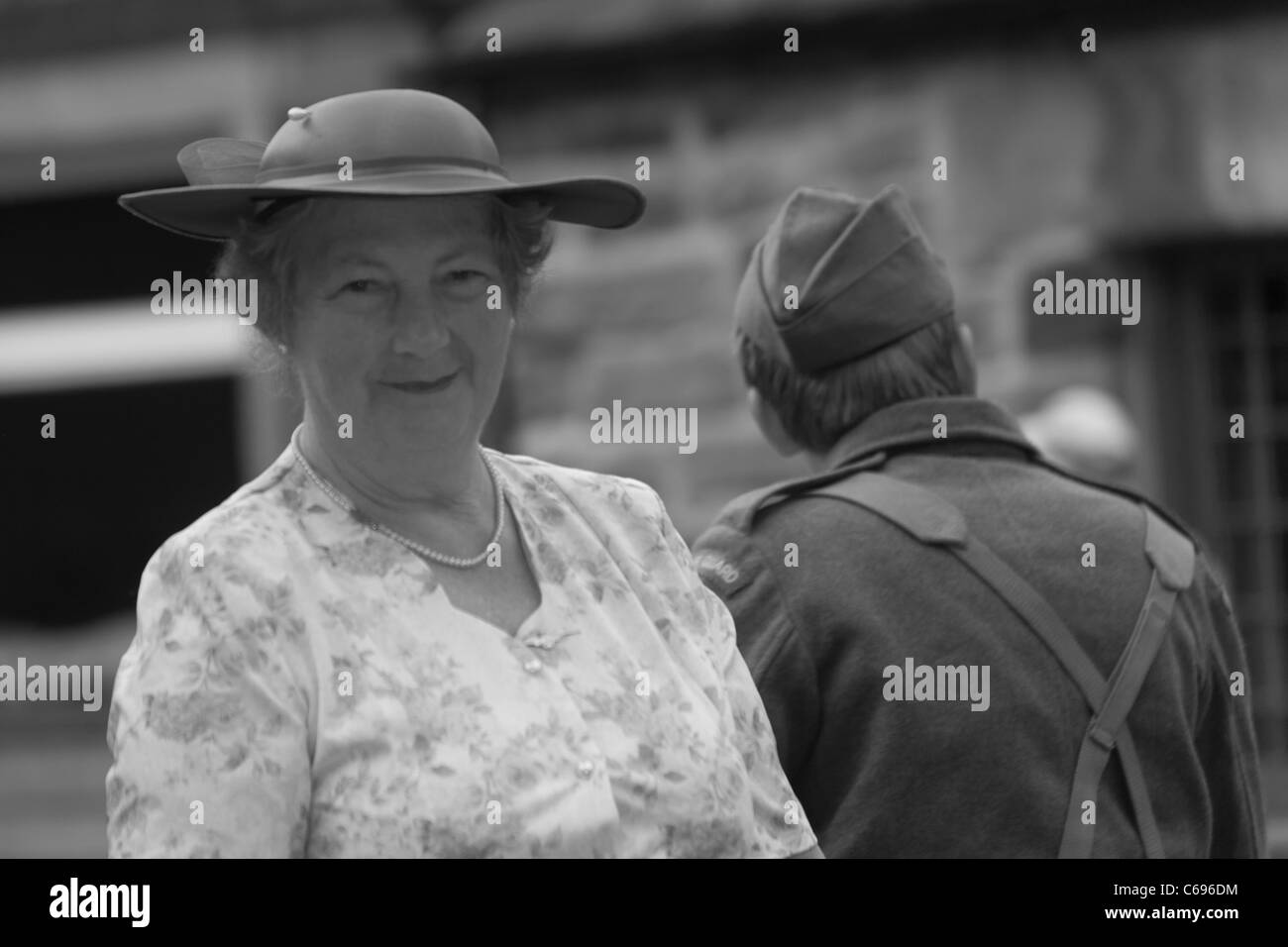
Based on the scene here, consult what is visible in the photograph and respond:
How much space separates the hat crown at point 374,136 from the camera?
7.30ft

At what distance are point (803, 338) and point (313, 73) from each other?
13.8 feet

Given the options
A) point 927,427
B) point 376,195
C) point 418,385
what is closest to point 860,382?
point 927,427

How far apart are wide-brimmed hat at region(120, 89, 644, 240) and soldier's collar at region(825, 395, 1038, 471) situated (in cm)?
71

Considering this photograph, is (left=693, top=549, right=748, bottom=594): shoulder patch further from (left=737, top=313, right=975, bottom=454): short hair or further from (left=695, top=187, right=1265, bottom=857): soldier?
(left=737, top=313, right=975, bottom=454): short hair

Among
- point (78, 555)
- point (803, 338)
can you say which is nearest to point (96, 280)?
point (78, 555)

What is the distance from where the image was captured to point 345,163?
7.27 ft

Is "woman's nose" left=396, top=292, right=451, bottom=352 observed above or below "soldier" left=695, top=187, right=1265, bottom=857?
above

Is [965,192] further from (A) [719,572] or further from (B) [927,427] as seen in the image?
(A) [719,572]

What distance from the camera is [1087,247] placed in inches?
219

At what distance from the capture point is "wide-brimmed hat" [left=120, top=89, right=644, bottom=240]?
86.7 inches

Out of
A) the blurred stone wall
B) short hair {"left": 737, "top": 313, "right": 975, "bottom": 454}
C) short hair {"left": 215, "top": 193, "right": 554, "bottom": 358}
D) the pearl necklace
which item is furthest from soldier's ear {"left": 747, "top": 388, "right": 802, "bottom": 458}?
the blurred stone wall

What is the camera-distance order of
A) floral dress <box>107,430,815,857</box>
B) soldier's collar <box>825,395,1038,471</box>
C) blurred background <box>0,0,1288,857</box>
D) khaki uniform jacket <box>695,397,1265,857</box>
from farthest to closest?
blurred background <box>0,0,1288,857</box>
soldier's collar <box>825,395,1038,471</box>
khaki uniform jacket <box>695,397,1265,857</box>
floral dress <box>107,430,815,857</box>

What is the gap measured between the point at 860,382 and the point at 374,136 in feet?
2.99

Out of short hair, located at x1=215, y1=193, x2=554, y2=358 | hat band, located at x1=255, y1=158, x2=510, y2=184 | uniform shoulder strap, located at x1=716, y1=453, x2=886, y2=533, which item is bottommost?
uniform shoulder strap, located at x1=716, y1=453, x2=886, y2=533
